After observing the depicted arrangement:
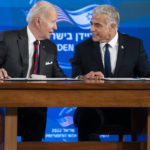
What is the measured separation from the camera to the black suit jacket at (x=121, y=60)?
2984 millimetres

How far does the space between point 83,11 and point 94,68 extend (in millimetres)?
998

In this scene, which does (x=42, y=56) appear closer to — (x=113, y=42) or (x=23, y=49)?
(x=23, y=49)

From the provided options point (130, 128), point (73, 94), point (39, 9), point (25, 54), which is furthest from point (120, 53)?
point (73, 94)

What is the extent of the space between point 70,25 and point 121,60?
3.24 ft

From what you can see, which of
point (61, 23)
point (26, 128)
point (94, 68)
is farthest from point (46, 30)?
point (26, 128)

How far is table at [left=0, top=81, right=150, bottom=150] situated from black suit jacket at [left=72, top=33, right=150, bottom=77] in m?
1.12

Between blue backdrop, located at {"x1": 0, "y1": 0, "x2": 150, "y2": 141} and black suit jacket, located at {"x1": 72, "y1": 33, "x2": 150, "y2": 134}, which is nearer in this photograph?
black suit jacket, located at {"x1": 72, "y1": 33, "x2": 150, "y2": 134}

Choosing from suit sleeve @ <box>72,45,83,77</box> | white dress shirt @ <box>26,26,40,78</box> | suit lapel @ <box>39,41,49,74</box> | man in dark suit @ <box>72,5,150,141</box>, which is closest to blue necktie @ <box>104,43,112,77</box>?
man in dark suit @ <box>72,5,150,141</box>

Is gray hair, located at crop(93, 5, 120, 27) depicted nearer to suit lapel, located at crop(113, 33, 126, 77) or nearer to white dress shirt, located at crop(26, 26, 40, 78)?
suit lapel, located at crop(113, 33, 126, 77)

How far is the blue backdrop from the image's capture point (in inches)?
148

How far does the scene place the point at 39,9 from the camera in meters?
3.43

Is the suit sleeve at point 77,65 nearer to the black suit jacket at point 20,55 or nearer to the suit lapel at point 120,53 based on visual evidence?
the black suit jacket at point 20,55

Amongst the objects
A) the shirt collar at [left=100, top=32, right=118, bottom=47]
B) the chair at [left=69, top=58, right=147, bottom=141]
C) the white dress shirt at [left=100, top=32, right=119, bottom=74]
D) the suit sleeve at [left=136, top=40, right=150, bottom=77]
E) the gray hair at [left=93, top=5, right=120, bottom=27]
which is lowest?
the chair at [left=69, top=58, right=147, bottom=141]

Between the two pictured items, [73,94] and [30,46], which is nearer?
[73,94]
